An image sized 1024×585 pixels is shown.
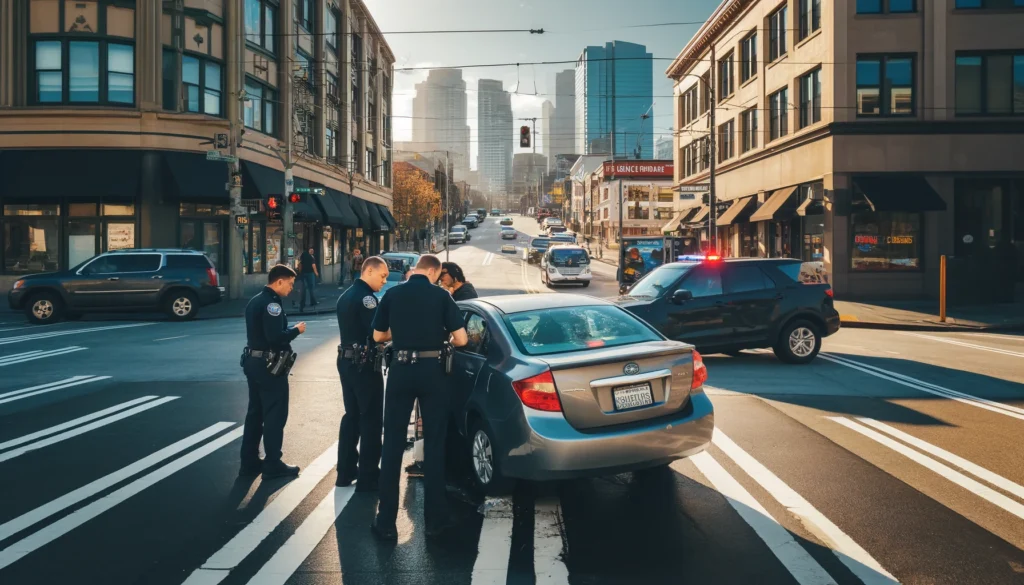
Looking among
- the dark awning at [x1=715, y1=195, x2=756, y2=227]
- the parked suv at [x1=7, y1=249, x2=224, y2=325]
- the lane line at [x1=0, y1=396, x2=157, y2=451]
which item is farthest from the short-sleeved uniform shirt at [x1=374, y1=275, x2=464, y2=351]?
the dark awning at [x1=715, y1=195, x2=756, y2=227]

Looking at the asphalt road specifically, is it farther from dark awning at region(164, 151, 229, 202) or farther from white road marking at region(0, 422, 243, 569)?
dark awning at region(164, 151, 229, 202)

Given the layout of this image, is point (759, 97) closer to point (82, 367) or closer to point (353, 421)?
point (82, 367)

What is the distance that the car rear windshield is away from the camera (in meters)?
6.20

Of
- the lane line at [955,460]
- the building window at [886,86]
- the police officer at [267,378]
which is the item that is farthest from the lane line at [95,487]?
the building window at [886,86]

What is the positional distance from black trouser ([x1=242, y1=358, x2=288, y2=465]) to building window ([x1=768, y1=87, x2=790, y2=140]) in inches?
1216

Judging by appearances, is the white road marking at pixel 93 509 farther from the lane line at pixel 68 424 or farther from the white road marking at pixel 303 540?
the lane line at pixel 68 424

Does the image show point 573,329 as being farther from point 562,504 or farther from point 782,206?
point 782,206

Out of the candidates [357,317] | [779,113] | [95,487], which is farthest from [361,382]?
[779,113]

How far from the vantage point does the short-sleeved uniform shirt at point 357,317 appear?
6207 millimetres

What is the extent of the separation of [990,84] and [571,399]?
28.8 metres

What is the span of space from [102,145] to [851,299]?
2673 cm

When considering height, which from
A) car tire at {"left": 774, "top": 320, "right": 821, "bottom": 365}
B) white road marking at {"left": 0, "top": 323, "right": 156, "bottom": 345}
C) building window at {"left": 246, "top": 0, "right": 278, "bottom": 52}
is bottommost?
white road marking at {"left": 0, "top": 323, "right": 156, "bottom": 345}

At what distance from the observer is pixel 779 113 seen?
1373 inches

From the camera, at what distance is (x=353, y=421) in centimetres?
653
